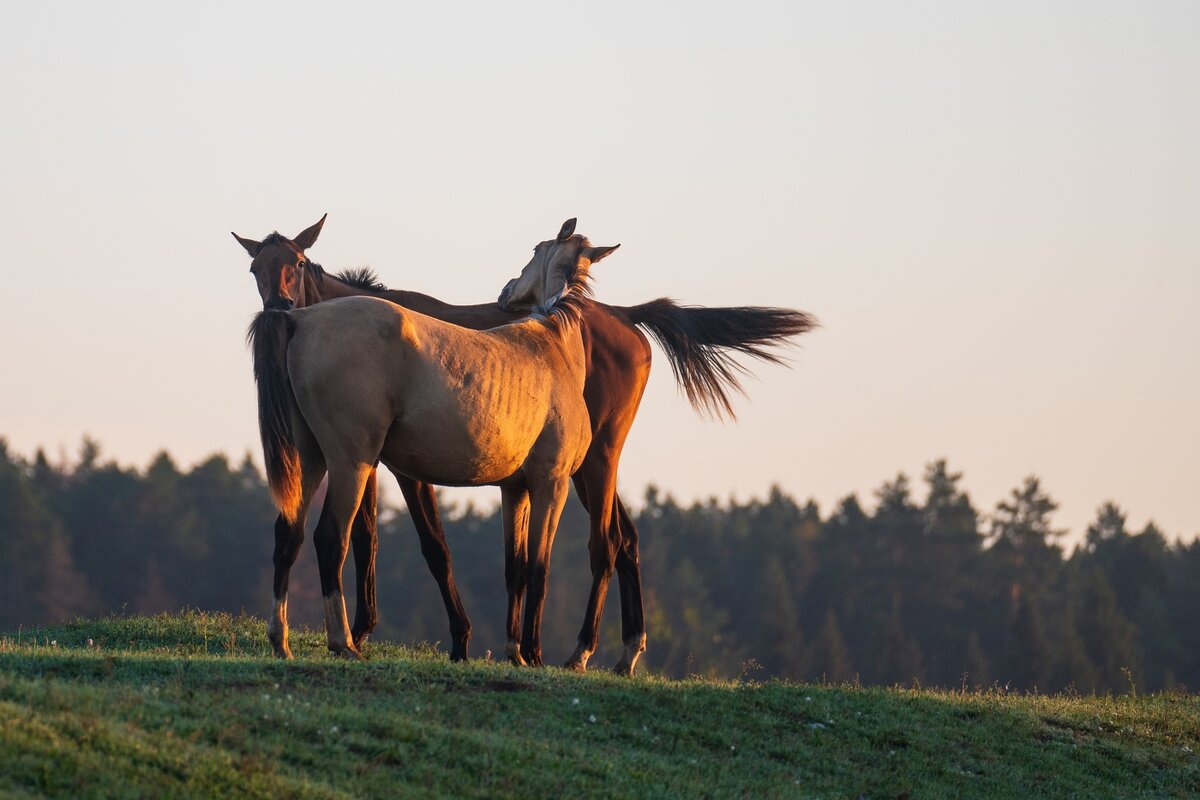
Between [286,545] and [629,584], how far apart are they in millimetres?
4199

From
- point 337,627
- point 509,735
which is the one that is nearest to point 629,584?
point 337,627

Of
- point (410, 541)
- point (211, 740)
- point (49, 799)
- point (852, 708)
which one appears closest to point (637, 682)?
point (852, 708)

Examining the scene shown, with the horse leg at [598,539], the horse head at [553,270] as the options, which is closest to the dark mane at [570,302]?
the horse head at [553,270]

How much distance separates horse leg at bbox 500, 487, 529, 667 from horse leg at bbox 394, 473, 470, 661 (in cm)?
49

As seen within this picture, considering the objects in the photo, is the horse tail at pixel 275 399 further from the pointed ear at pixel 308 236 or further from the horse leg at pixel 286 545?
the pointed ear at pixel 308 236

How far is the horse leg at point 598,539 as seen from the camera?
550 inches

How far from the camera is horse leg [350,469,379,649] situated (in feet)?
42.5

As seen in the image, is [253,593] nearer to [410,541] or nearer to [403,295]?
[410,541]

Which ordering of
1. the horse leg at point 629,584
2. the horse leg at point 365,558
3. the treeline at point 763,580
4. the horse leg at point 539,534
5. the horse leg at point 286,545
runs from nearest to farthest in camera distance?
the horse leg at point 286,545 → the horse leg at point 539,534 → the horse leg at point 365,558 → the horse leg at point 629,584 → the treeline at point 763,580

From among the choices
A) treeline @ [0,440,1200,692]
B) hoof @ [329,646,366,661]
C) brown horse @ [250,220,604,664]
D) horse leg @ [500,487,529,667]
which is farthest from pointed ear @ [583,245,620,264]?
treeline @ [0,440,1200,692]

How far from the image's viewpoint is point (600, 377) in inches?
558

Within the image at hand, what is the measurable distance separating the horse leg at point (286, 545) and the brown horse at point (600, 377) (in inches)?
0.5

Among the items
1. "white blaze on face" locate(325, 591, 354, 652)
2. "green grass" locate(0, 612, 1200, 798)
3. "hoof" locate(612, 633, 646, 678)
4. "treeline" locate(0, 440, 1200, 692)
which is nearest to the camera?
"green grass" locate(0, 612, 1200, 798)

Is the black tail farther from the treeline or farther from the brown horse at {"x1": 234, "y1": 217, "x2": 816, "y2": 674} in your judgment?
Result: the treeline
